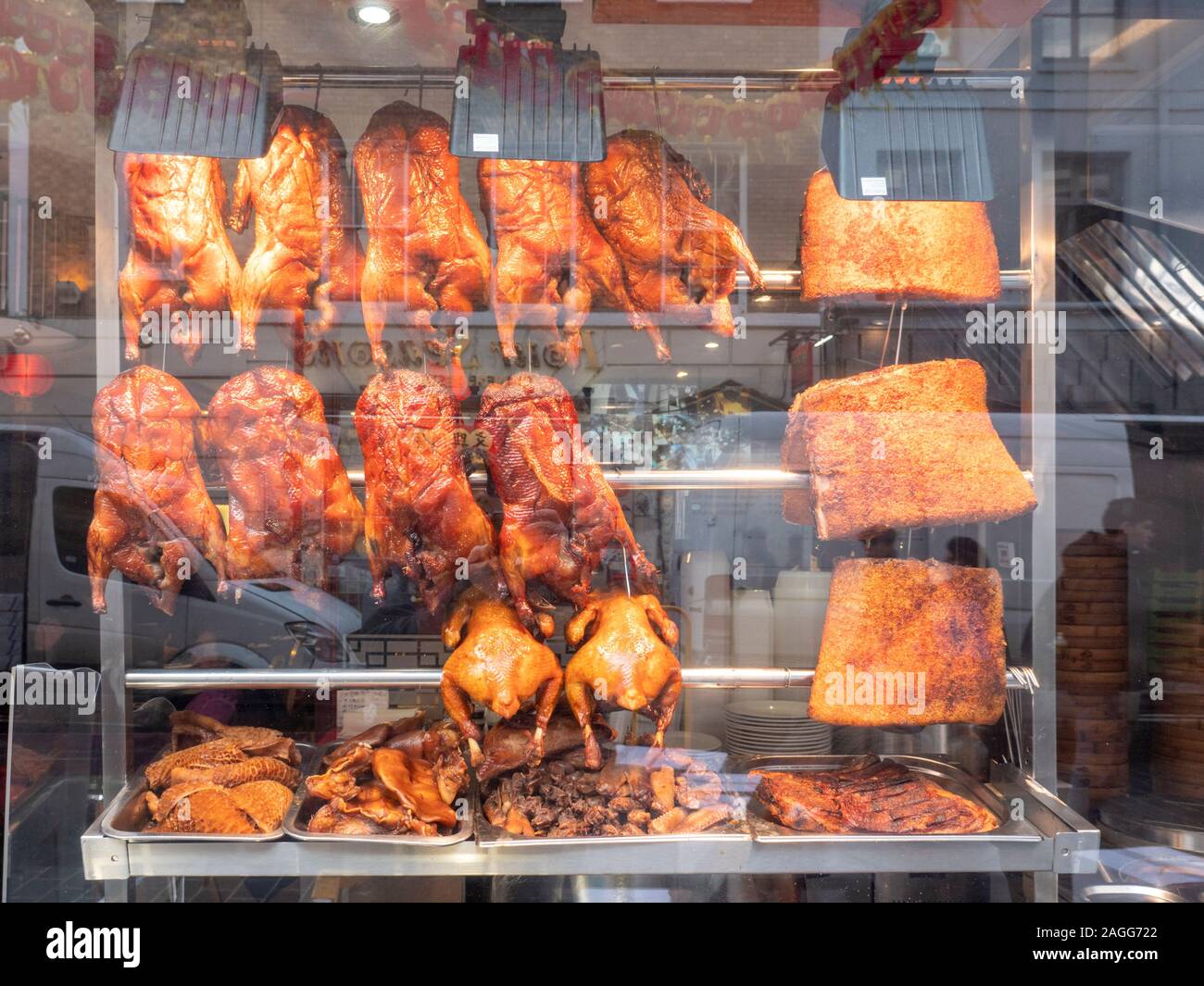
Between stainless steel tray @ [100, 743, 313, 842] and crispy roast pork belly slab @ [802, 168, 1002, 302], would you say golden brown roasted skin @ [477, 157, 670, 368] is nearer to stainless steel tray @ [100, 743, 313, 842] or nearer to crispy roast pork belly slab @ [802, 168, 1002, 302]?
crispy roast pork belly slab @ [802, 168, 1002, 302]

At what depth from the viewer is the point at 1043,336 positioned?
3.44 metres

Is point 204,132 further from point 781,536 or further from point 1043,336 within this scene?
point 1043,336

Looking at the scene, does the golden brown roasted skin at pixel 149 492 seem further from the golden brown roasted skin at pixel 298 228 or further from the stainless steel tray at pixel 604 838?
the stainless steel tray at pixel 604 838

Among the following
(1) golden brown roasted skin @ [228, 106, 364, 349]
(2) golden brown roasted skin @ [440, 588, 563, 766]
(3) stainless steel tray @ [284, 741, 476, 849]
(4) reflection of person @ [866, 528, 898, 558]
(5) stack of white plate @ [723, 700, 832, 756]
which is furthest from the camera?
(5) stack of white plate @ [723, 700, 832, 756]

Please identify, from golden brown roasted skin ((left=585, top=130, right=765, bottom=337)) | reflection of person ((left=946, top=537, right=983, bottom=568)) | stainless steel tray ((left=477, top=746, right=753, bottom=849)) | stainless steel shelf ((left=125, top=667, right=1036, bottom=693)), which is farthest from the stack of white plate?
golden brown roasted skin ((left=585, top=130, right=765, bottom=337))

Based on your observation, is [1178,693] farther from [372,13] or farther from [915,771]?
[372,13]

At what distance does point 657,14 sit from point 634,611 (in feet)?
6.65

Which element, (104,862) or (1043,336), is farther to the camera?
(1043,336)

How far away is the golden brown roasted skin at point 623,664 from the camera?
3180mm

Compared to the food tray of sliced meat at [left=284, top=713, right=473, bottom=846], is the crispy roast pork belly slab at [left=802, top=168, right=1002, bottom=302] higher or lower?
higher

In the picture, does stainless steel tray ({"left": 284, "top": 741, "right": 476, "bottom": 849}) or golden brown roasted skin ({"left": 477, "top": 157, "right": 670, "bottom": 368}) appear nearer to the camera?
stainless steel tray ({"left": 284, "top": 741, "right": 476, "bottom": 849})

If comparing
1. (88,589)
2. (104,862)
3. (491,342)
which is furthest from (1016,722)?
(88,589)

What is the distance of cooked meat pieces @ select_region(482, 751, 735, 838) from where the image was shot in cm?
311

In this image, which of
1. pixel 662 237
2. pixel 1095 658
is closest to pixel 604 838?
pixel 1095 658
